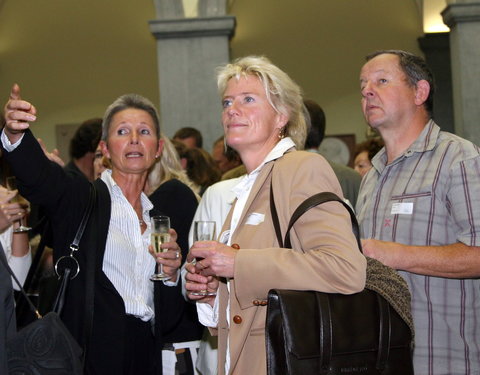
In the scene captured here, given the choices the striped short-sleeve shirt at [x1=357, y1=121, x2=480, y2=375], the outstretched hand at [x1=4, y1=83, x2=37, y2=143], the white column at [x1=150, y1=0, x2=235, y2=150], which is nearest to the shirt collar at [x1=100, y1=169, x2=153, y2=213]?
the outstretched hand at [x1=4, y1=83, x2=37, y2=143]

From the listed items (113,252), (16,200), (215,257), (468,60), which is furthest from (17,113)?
(468,60)

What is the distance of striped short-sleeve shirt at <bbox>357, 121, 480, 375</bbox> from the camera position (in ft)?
9.93

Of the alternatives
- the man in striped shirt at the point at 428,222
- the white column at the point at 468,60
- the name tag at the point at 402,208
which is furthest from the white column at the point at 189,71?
the name tag at the point at 402,208

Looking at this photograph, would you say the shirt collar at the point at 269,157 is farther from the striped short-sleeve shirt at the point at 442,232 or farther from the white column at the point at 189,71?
the white column at the point at 189,71

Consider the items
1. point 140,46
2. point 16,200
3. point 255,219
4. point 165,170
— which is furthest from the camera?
point 140,46

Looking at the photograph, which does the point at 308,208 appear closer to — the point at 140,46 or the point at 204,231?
the point at 204,231

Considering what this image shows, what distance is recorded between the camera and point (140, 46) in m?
15.0

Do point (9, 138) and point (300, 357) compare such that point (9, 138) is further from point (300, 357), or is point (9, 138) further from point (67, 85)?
point (67, 85)

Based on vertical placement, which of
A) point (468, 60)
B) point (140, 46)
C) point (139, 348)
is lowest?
point (139, 348)

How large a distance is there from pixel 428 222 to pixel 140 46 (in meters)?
12.6

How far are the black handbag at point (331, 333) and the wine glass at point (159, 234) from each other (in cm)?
92

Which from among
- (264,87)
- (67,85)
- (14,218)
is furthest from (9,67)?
(264,87)

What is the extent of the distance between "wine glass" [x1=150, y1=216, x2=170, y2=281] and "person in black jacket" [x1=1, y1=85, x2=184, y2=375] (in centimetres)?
5

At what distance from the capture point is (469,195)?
9.89ft
